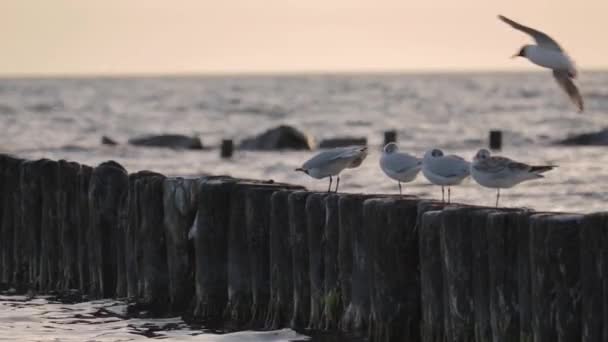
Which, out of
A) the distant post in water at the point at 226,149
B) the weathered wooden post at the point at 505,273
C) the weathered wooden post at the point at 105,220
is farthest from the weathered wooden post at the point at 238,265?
the distant post in water at the point at 226,149

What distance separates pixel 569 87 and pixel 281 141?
25.8 metres

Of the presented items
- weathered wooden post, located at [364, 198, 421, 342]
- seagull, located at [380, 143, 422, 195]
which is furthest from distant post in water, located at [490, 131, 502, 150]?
weathered wooden post, located at [364, 198, 421, 342]

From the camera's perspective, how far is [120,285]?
49.7ft

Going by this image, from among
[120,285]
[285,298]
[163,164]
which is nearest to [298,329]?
[285,298]

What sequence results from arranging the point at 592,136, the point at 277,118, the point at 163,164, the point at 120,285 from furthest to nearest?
1. the point at 277,118
2. the point at 592,136
3. the point at 163,164
4. the point at 120,285

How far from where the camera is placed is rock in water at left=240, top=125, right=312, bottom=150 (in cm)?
4053

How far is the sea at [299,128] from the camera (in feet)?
47.3

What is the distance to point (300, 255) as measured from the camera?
1279 centimetres

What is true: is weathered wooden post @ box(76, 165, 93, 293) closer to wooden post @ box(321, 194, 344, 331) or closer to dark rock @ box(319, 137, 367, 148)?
wooden post @ box(321, 194, 344, 331)

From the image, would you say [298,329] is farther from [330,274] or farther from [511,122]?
[511,122]

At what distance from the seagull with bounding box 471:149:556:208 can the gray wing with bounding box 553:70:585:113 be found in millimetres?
2397

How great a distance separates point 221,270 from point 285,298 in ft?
3.21

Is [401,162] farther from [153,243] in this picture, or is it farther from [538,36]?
[153,243]

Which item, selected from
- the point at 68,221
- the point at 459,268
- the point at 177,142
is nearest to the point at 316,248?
the point at 459,268
